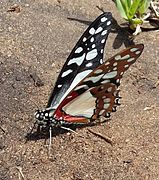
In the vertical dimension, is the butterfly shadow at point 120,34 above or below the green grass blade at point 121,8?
below

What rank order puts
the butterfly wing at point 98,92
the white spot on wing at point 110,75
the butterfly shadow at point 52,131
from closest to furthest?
the butterfly wing at point 98,92 < the white spot on wing at point 110,75 < the butterfly shadow at point 52,131

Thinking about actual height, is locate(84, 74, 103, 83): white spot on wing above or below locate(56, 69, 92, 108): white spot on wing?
above

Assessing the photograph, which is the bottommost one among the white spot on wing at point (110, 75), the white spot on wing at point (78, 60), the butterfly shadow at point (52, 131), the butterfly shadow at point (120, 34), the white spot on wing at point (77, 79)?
the butterfly shadow at point (52, 131)

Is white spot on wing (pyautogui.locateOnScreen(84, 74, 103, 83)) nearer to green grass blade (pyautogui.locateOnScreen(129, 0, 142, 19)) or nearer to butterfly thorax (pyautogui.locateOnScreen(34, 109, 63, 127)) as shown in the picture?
butterfly thorax (pyautogui.locateOnScreen(34, 109, 63, 127))

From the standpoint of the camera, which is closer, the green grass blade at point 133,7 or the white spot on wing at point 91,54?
the white spot on wing at point 91,54

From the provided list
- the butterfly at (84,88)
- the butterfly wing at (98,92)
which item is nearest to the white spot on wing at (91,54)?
the butterfly at (84,88)

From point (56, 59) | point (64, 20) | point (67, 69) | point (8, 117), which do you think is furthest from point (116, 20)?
point (8, 117)

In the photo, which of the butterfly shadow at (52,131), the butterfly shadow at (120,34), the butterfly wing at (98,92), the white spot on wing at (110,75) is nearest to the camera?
the butterfly wing at (98,92)

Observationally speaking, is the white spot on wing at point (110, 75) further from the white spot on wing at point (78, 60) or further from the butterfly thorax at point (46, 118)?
the butterfly thorax at point (46, 118)

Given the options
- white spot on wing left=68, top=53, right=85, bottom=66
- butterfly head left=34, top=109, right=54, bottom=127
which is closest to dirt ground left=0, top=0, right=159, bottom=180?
butterfly head left=34, top=109, right=54, bottom=127
